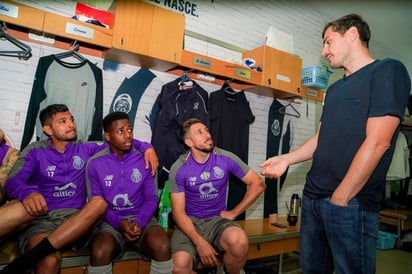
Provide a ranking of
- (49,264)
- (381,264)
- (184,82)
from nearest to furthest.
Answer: (49,264) → (184,82) → (381,264)

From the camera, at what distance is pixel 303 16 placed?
422 cm

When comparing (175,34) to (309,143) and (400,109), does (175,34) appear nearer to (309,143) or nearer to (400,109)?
(309,143)

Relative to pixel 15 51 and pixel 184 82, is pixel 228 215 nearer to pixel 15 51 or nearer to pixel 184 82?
pixel 184 82

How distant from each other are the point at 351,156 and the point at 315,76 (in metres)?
2.52

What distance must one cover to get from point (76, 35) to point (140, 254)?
1.71 meters

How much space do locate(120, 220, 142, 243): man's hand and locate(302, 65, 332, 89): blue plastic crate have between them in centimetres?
268

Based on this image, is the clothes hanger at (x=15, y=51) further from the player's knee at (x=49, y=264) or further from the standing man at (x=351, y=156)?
the standing man at (x=351, y=156)

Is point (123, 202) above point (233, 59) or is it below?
below

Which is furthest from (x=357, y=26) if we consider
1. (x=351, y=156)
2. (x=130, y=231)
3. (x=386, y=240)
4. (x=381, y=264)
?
(x=386, y=240)

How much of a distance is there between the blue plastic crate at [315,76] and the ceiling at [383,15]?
1036 millimetres

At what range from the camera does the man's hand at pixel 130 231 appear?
192 cm

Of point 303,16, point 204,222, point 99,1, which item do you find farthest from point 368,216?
point 303,16

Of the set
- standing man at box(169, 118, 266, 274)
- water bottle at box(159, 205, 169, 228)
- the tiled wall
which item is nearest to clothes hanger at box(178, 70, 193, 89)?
the tiled wall

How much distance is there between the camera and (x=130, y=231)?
6.26 ft
